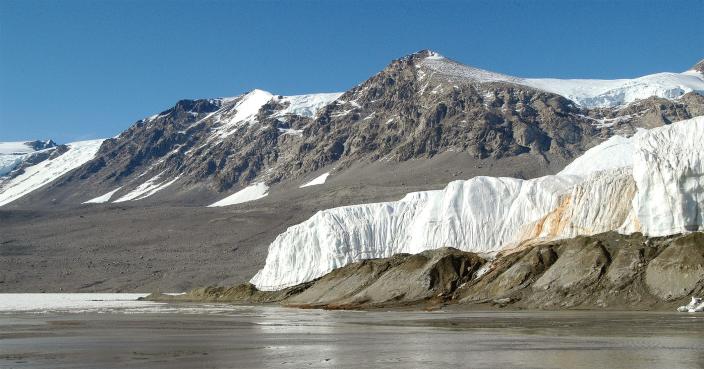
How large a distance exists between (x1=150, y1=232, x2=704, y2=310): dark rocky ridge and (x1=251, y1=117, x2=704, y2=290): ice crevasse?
116 inches

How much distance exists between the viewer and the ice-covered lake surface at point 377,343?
2530cm

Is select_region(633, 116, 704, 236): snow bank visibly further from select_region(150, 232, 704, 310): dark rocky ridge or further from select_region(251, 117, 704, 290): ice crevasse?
select_region(150, 232, 704, 310): dark rocky ridge

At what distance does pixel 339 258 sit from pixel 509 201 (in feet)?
58.1

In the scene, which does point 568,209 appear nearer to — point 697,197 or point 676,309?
point 697,197

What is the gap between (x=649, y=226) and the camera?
5778 cm

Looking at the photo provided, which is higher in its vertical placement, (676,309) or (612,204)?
(612,204)

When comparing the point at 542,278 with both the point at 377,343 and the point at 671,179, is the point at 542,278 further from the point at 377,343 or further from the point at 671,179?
the point at 377,343

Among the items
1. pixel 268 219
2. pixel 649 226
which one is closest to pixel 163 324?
pixel 649 226

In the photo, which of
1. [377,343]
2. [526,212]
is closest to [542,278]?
[526,212]

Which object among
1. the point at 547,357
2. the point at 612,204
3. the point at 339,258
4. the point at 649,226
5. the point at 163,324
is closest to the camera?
the point at 547,357

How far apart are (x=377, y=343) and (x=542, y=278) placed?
95.6 feet

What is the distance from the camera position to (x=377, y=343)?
104 ft

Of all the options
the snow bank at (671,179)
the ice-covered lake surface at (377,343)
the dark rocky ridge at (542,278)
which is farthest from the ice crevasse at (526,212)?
the ice-covered lake surface at (377,343)

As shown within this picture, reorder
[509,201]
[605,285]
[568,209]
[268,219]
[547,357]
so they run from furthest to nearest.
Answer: [268,219]
[509,201]
[568,209]
[605,285]
[547,357]
